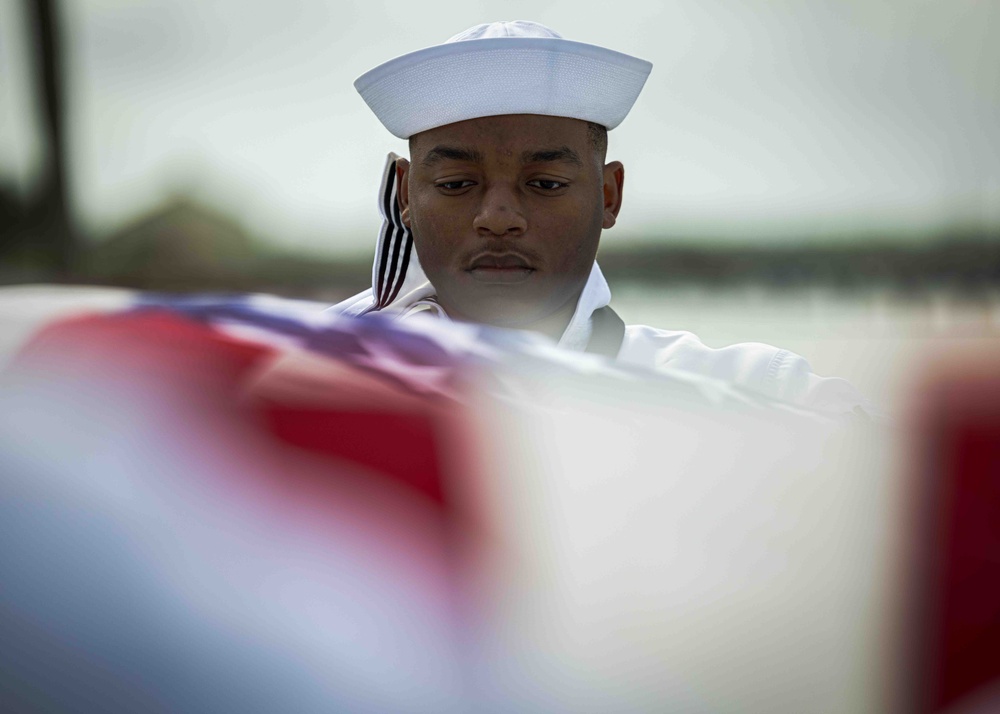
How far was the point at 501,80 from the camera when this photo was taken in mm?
1072

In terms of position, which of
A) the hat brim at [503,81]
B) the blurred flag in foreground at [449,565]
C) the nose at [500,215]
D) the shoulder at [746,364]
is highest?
the hat brim at [503,81]

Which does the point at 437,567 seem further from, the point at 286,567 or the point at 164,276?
the point at 164,276

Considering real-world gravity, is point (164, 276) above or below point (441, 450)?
below

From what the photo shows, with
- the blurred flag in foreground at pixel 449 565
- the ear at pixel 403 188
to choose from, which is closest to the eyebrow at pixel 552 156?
the ear at pixel 403 188

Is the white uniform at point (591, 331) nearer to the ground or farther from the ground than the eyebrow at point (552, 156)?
nearer to the ground

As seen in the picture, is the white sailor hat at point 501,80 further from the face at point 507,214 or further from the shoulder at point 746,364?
the shoulder at point 746,364

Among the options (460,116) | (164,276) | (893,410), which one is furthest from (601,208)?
(164,276)

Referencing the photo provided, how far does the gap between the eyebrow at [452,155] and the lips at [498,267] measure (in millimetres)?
124

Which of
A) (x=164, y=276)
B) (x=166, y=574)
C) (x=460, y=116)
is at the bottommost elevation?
(x=164, y=276)

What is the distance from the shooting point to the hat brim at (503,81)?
1072mm

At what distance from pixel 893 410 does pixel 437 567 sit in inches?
7.2

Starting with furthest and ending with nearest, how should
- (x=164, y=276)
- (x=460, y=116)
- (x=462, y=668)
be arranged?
(x=164, y=276) → (x=460, y=116) → (x=462, y=668)

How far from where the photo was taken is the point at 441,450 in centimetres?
31

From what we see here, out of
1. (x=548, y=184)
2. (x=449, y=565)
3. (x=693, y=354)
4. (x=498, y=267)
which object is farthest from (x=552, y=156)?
(x=449, y=565)
